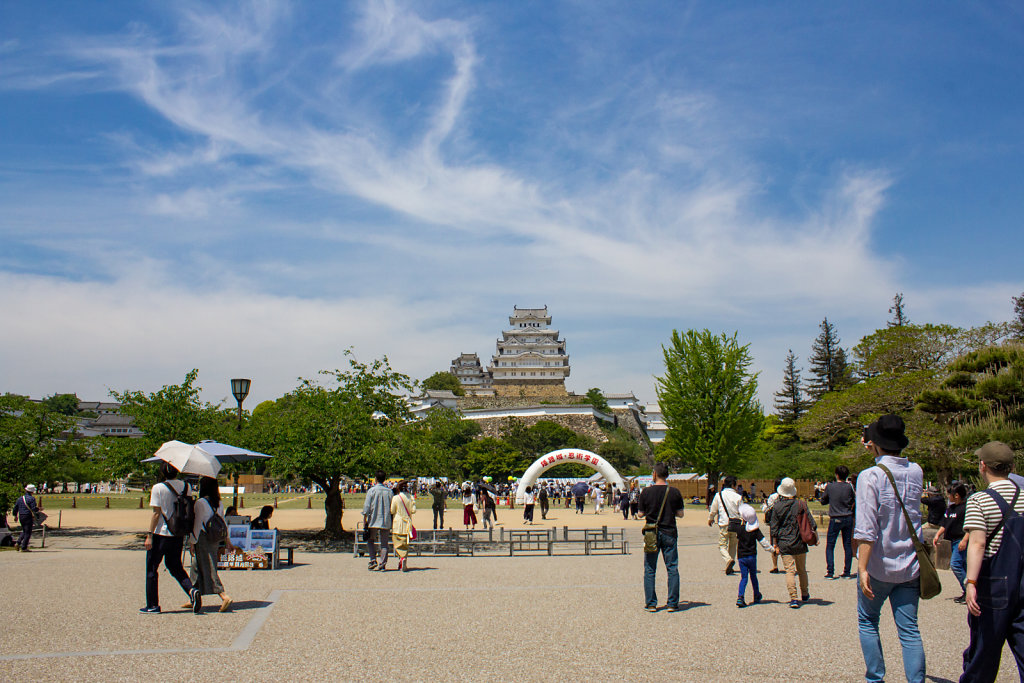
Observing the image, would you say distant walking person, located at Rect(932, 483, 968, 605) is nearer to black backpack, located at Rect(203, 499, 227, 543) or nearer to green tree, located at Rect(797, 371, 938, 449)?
black backpack, located at Rect(203, 499, 227, 543)

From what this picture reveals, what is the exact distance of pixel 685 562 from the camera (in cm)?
1357

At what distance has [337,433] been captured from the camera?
53.9 ft

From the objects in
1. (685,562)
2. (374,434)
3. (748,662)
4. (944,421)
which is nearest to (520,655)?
(748,662)

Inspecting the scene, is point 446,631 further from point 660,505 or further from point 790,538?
point 790,538

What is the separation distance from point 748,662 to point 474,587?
515 cm

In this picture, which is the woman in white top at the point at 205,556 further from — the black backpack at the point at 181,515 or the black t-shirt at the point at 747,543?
the black t-shirt at the point at 747,543

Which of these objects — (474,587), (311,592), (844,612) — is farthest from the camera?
(474,587)

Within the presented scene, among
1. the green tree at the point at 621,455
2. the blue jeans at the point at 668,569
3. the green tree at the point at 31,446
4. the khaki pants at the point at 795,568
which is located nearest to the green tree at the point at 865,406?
the khaki pants at the point at 795,568

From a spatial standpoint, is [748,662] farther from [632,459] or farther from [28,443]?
[632,459]

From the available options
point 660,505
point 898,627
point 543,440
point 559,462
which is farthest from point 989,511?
point 543,440

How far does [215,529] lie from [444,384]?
112 metres

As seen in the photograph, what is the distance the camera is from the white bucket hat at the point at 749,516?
9148mm

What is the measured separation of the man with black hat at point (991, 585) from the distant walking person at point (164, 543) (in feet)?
A: 22.5

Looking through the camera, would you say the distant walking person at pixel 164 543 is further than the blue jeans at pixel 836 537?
No
